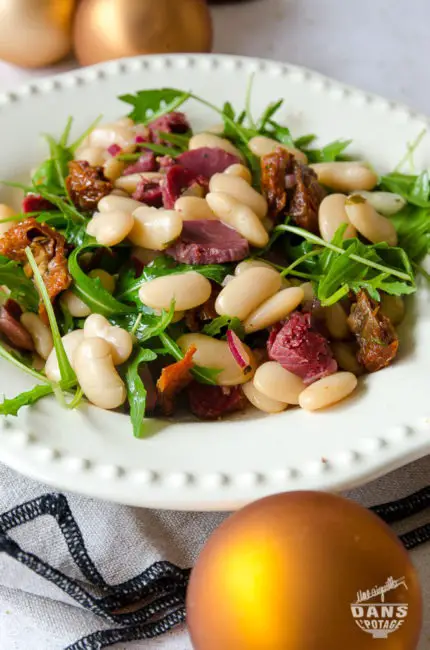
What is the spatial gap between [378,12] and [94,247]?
1.77 metres

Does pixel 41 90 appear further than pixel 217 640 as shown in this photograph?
Yes

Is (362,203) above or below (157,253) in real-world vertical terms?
above

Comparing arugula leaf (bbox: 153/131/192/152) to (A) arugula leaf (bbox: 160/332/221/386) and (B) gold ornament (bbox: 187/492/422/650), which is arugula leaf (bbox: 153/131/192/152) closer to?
(A) arugula leaf (bbox: 160/332/221/386)

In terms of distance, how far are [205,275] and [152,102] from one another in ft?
1.87

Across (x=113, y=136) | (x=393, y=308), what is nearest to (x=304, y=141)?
(x=113, y=136)

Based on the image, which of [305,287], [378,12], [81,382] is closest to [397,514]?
[305,287]

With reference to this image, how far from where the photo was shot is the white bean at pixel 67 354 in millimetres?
1381

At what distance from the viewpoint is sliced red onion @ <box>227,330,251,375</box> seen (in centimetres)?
140

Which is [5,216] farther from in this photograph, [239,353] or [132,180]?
[239,353]

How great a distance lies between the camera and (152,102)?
186cm

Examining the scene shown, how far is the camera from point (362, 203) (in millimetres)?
1548

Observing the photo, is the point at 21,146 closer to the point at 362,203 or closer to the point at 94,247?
the point at 94,247

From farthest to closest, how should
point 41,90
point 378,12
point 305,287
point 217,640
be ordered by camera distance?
point 378,12 < point 41,90 < point 305,287 < point 217,640

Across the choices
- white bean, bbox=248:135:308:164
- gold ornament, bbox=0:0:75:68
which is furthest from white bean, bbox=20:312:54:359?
gold ornament, bbox=0:0:75:68
